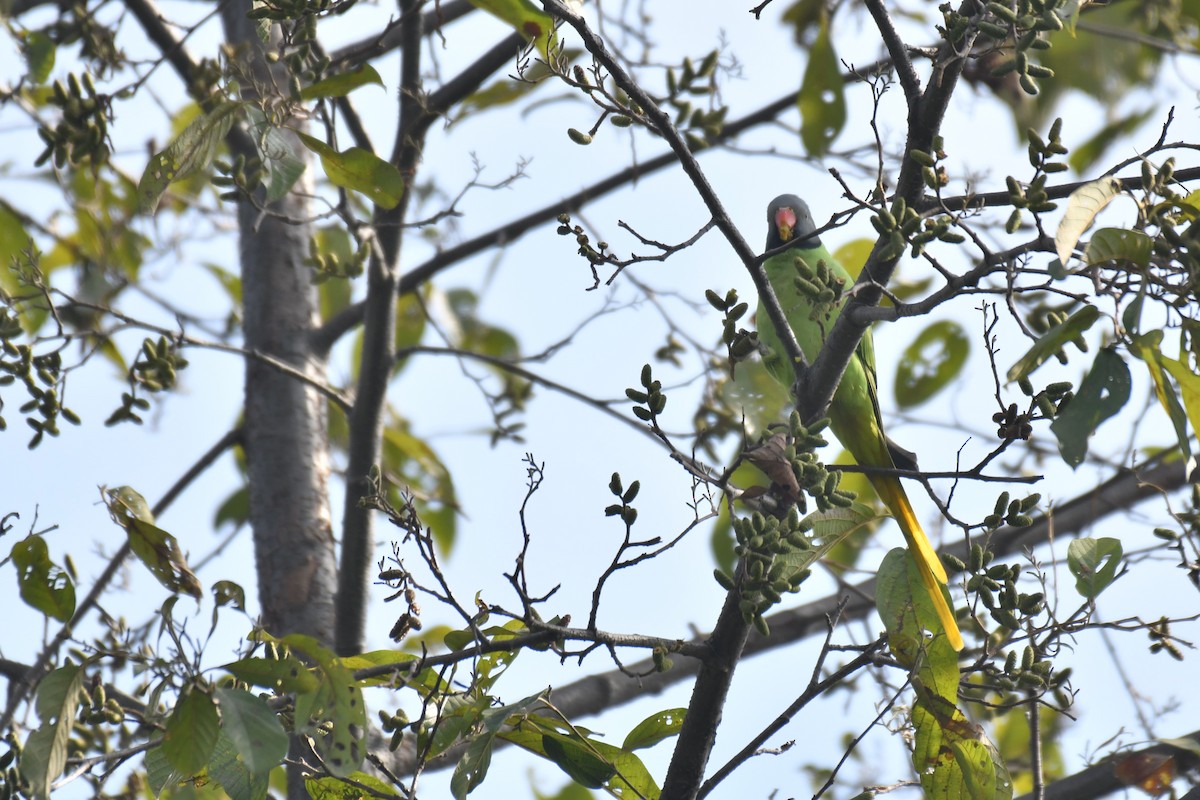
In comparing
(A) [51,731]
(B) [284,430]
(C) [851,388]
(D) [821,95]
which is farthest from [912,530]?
(A) [51,731]

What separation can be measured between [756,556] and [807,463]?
0.47 feet

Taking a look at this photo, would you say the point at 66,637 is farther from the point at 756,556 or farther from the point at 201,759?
the point at 756,556

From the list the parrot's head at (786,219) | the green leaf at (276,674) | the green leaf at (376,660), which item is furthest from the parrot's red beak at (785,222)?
the green leaf at (276,674)

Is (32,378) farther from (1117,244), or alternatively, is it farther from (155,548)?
(1117,244)

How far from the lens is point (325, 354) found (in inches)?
130

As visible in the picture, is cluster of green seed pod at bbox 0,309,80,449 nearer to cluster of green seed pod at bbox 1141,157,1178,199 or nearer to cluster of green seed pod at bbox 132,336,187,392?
cluster of green seed pod at bbox 132,336,187,392

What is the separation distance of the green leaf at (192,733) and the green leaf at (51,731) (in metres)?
0.14

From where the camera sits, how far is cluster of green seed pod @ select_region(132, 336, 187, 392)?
2.59 metres

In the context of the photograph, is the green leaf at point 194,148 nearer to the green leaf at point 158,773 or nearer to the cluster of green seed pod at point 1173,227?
the green leaf at point 158,773

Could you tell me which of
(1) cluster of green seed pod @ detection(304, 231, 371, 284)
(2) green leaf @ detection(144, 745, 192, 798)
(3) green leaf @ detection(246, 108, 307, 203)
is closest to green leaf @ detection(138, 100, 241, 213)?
(3) green leaf @ detection(246, 108, 307, 203)

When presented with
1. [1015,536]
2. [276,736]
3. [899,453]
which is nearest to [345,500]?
[899,453]

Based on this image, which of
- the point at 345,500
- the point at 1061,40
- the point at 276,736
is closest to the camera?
the point at 276,736

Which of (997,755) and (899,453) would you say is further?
(899,453)

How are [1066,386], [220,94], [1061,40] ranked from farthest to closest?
[1061,40], [220,94], [1066,386]
